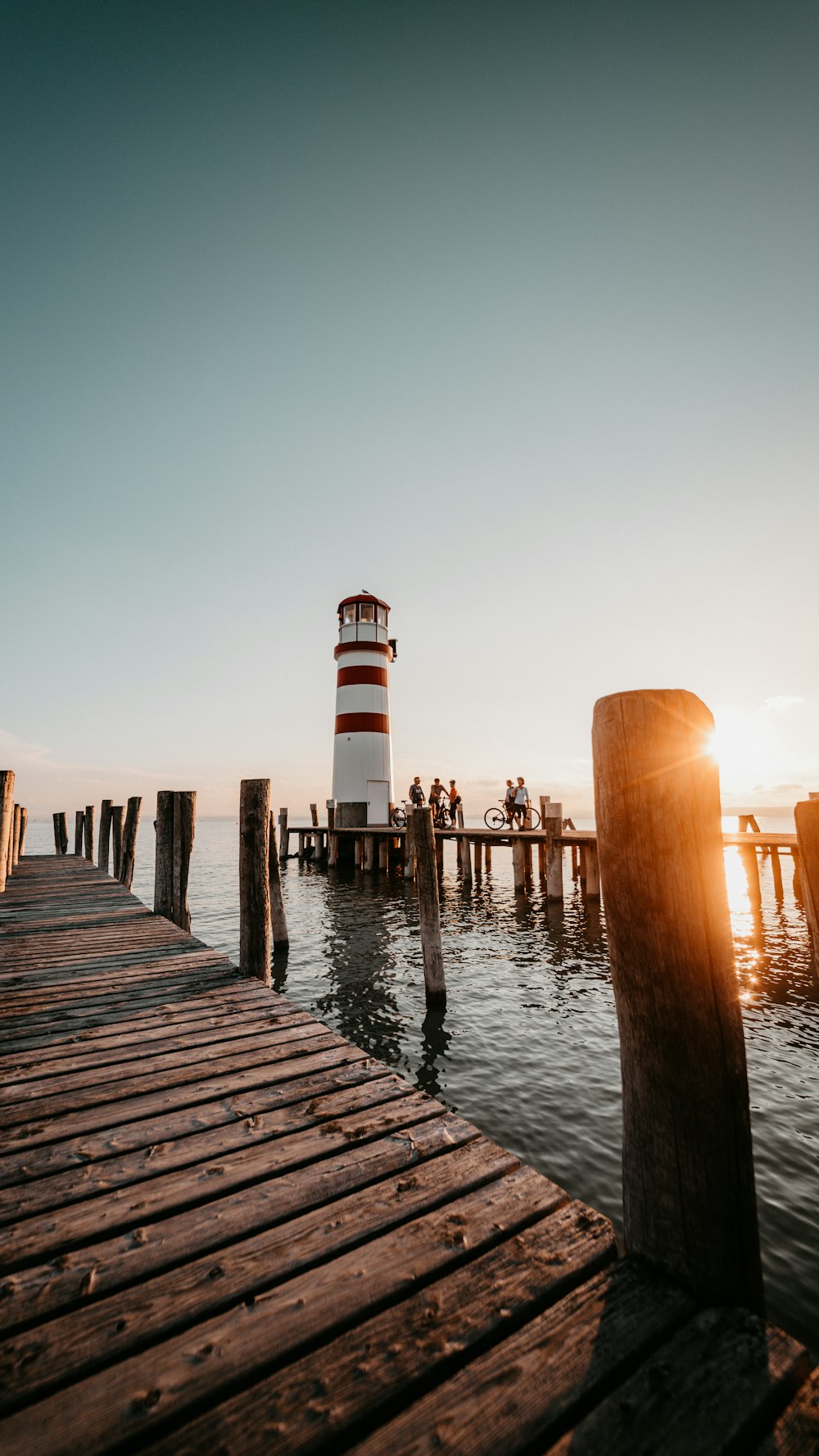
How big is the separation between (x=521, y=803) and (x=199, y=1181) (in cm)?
2171

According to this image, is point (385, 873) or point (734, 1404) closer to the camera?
point (734, 1404)

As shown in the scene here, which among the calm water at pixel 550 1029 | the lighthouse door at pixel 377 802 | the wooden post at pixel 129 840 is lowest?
the calm water at pixel 550 1029

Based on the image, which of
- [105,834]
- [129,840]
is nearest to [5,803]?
[129,840]

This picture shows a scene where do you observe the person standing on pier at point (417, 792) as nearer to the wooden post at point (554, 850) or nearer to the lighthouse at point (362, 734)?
the lighthouse at point (362, 734)

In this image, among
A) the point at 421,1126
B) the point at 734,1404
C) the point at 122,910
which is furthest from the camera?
the point at 122,910

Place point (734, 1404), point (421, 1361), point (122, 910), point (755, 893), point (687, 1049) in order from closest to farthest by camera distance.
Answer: point (734, 1404)
point (421, 1361)
point (687, 1049)
point (122, 910)
point (755, 893)

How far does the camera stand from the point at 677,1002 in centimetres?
187

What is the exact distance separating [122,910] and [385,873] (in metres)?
15.6

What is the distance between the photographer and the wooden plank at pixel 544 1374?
144 centimetres

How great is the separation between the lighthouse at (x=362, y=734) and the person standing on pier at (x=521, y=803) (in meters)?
6.16

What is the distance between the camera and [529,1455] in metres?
1.41

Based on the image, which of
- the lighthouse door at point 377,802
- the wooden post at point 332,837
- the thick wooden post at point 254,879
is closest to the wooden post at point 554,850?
the thick wooden post at point 254,879

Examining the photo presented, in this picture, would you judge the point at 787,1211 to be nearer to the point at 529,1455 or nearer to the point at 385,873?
the point at 529,1455

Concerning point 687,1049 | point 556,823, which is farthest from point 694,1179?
point 556,823
